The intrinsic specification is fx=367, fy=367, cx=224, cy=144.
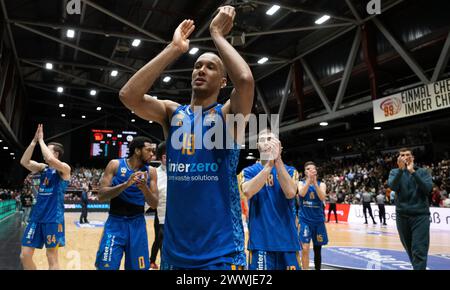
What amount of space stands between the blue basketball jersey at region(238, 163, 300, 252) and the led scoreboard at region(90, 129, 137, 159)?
23.6m

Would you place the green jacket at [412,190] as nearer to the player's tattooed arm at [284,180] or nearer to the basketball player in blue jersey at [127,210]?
the player's tattooed arm at [284,180]

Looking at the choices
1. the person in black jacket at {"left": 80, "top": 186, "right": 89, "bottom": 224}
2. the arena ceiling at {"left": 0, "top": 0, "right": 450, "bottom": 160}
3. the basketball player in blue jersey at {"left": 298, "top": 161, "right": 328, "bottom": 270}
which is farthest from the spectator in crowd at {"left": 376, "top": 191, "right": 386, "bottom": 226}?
the person in black jacket at {"left": 80, "top": 186, "right": 89, "bottom": 224}

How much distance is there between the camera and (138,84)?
203 centimetres

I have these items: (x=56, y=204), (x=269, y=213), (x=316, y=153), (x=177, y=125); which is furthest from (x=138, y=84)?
(x=316, y=153)

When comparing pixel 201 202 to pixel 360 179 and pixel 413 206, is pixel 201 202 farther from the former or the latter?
pixel 360 179

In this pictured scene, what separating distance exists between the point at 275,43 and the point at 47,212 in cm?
1706

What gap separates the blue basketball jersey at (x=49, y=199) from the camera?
5.54 meters

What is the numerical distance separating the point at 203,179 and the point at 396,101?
47.5 ft

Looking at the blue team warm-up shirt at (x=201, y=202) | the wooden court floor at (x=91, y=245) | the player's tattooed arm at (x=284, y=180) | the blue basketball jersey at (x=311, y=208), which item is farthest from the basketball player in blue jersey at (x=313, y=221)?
the blue team warm-up shirt at (x=201, y=202)

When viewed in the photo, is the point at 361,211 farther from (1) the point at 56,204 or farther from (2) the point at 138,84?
(2) the point at 138,84

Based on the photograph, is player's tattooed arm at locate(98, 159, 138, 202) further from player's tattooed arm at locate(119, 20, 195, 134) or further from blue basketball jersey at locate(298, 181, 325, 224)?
blue basketball jersey at locate(298, 181, 325, 224)

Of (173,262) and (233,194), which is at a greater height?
(233,194)

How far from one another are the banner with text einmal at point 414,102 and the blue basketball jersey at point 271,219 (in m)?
11.3

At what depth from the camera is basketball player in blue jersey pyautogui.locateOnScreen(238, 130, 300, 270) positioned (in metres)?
3.65
